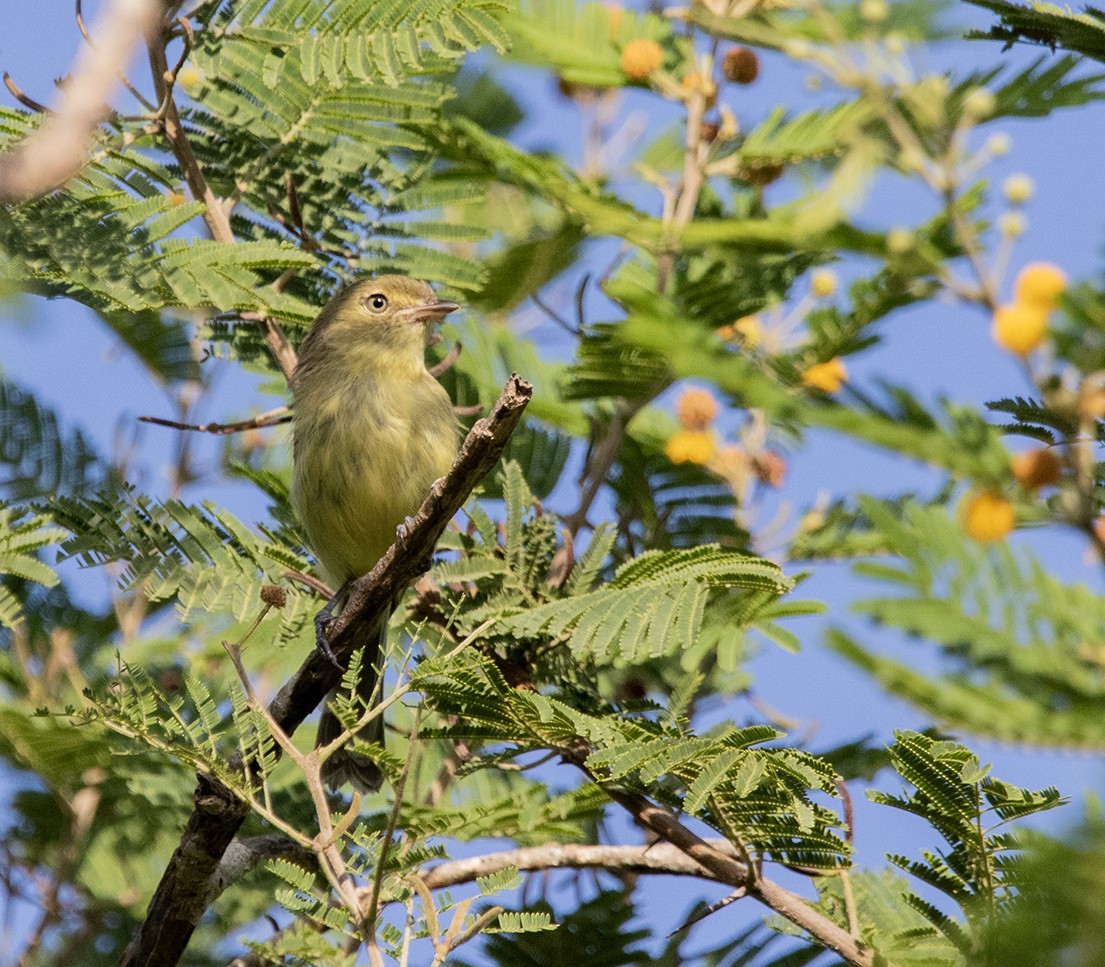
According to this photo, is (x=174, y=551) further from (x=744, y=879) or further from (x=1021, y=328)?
(x=1021, y=328)

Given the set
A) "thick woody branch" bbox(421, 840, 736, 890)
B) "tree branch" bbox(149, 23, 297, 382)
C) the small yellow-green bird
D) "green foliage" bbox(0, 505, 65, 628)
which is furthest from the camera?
the small yellow-green bird

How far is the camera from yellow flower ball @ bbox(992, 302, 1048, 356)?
133cm

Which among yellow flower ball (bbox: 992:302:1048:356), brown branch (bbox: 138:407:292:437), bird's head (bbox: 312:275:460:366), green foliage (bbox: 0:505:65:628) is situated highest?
bird's head (bbox: 312:275:460:366)

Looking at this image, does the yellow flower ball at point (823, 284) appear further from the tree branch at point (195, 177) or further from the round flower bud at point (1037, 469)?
the round flower bud at point (1037, 469)

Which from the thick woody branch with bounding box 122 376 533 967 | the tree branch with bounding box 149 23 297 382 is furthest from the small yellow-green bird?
the thick woody branch with bounding box 122 376 533 967

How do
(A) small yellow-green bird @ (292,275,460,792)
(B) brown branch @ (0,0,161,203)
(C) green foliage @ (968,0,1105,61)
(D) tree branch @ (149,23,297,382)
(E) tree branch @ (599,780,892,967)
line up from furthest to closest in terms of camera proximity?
(A) small yellow-green bird @ (292,275,460,792) → (D) tree branch @ (149,23,297,382) → (E) tree branch @ (599,780,892,967) → (C) green foliage @ (968,0,1105,61) → (B) brown branch @ (0,0,161,203)

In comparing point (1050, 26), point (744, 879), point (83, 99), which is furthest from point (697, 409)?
point (83, 99)

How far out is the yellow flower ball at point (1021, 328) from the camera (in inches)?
52.4

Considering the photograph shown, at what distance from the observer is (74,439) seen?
14.6ft

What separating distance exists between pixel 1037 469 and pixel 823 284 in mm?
3319

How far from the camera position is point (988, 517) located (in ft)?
4.47

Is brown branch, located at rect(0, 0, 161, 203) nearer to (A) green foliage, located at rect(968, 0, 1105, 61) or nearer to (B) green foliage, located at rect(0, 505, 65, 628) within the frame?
(A) green foliage, located at rect(968, 0, 1105, 61)

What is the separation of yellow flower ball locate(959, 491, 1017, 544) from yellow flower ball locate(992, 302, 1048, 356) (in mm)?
143

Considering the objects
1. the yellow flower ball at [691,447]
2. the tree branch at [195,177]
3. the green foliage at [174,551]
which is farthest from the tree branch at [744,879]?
the tree branch at [195,177]
